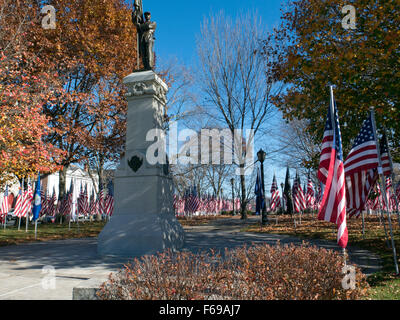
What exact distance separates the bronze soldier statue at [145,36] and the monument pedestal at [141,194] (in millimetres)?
973

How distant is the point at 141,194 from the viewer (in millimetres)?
9617

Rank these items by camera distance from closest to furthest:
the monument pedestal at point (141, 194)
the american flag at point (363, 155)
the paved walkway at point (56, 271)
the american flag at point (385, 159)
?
the paved walkway at point (56, 271)
the american flag at point (363, 155)
the american flag at point (385, 159)
the monument pedestal at point (141, 194)

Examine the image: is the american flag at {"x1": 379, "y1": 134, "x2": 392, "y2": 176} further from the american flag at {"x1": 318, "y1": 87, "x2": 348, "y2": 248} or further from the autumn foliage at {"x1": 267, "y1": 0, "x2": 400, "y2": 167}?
the american flag at {"x1": 318, "y1": 87, "x2": 348, "y2": 248}

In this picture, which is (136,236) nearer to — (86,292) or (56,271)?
(56,271)

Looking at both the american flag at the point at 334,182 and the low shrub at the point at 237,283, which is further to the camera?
the american flag at the point at 334,182

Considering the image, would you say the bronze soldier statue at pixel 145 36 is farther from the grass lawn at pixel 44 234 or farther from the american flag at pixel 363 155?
the grass lawn at pixel 44 234

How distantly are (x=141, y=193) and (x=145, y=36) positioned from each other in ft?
19.8

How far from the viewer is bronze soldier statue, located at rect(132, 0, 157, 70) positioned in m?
11.3

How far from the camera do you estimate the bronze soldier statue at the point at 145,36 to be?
443 inches

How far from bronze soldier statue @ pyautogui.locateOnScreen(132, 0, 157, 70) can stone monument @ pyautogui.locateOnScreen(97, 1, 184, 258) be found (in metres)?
0.76

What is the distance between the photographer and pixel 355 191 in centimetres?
840

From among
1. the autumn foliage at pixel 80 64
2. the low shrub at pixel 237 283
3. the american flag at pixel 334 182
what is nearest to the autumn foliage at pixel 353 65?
the american flag at pixel 334 182
